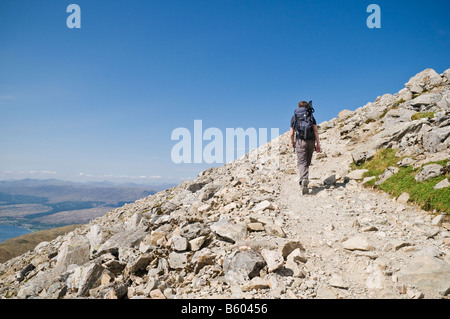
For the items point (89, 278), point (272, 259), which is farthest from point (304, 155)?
point (89, 278)

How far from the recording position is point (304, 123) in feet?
39.8

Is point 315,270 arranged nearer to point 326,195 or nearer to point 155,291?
point 155,291

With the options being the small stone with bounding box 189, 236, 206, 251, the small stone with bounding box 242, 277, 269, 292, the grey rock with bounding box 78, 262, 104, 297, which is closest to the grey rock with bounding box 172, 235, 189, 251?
the small stone with bounding box 189, 236, 206, 251

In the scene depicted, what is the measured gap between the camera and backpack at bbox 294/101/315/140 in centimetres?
1206

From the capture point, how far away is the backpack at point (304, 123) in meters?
12.1

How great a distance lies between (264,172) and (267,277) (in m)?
10.8

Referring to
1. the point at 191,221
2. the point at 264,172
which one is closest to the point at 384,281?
the point at 191,221

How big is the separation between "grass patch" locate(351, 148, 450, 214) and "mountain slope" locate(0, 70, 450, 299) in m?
0.38

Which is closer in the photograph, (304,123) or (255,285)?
(255,285)

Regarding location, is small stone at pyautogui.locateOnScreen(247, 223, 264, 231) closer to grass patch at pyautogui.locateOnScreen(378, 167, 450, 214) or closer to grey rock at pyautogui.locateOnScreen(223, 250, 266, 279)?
grey rock at pyautogui.locateOnScreen(223, 250, 266, 279)

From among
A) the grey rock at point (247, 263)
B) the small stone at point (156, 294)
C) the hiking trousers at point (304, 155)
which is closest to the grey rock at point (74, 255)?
the small stone at point (156, 294)

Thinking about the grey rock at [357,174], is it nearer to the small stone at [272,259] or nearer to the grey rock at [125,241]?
the small stone at [272,259]

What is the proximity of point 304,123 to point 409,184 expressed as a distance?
5293mm

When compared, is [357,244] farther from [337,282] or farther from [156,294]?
[156,294]
